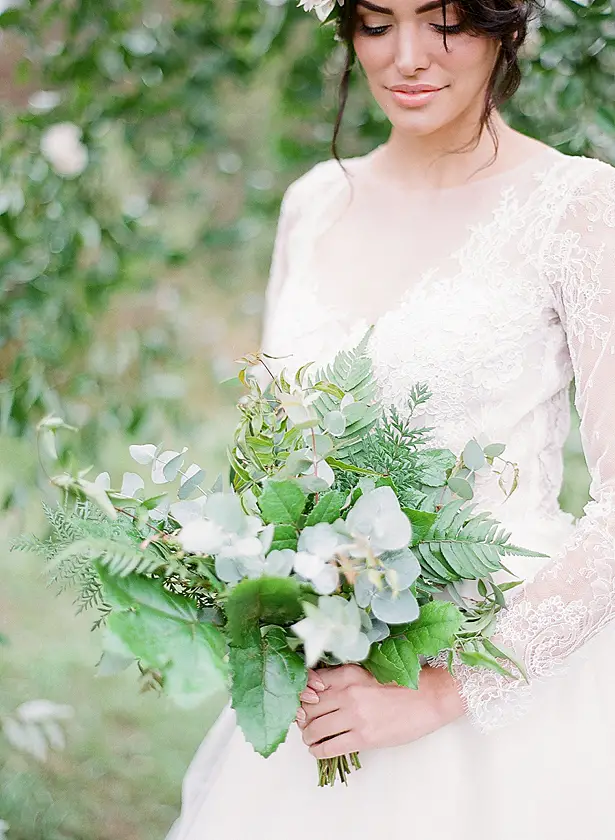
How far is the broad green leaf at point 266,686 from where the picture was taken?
2.77 ft

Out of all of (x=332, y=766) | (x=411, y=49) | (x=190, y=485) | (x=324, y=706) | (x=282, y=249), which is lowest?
(x=332, y=766)

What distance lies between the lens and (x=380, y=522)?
2.71 ft

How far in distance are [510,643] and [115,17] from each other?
1.52 meters

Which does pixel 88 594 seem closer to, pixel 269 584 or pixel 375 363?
pixel 269 584

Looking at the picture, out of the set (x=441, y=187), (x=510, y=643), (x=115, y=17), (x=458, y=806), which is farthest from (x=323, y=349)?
(x=115, y=17)

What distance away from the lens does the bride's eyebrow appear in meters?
1.19

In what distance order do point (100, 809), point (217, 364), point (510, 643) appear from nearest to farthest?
point (510, 643) < point (217, 364) < point (100, 809)

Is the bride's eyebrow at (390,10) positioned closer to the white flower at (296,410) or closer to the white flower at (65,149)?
the white flower at (296,410)

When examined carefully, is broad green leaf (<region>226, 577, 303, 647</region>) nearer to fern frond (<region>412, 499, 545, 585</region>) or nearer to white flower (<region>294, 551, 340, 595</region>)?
white flower (<region>294, 551, 340, 595</region>)

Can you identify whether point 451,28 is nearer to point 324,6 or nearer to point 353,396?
point 324,6

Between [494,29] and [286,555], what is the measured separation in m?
0.83

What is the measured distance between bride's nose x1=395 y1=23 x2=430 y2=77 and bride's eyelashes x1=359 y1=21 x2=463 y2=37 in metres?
0.02

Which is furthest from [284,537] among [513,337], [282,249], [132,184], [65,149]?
[132,184]

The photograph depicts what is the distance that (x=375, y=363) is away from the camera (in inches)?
49.6
